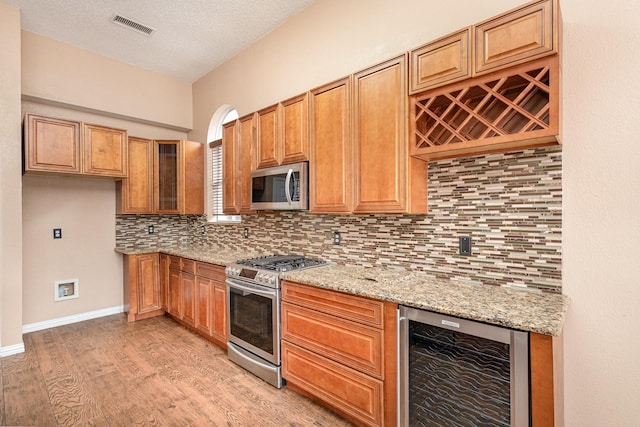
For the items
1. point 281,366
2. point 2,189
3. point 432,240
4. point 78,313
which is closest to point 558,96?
point 432,240

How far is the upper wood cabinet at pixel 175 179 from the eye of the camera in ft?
14.1

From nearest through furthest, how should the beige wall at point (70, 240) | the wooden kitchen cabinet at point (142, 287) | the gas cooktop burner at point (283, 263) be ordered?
the gas cooktop burner at point (283, 263)
the beige wall at point (70, 240)
the wooden kitchen cabinet at point (142, 287)

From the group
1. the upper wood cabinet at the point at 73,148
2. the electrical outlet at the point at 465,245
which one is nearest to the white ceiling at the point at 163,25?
the upper wood cabinet at the point at 73,148

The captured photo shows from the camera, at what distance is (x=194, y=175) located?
14.6 feet

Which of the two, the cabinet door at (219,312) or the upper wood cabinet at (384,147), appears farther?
the cabinet door at (219,312)

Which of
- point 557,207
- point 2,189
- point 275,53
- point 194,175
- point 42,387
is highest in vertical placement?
point 275,53

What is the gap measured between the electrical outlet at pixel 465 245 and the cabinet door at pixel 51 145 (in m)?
3.98

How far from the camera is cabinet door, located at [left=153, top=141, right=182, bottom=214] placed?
14.0 feet

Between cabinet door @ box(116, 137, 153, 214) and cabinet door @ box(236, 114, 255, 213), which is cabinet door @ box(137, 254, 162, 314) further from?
cabinet door @ box(236, 114, 255, 213)

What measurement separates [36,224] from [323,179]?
11.8ft

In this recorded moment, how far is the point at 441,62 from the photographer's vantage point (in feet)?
6.08

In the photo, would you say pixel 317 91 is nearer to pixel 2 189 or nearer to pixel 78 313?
pixel 2 189

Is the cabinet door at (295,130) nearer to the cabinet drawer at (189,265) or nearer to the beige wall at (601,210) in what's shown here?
the beige wall at (601,210)

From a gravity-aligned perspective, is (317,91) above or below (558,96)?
above
